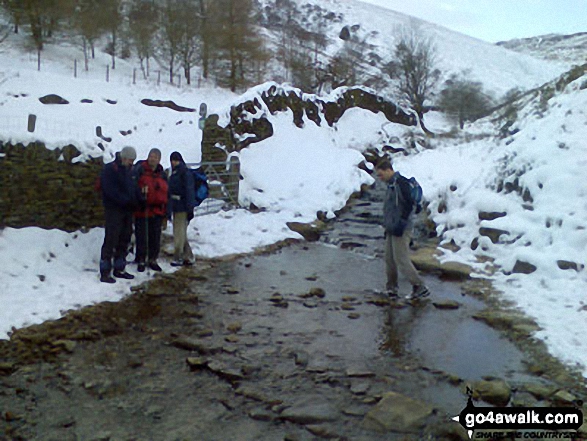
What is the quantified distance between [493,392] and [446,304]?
2.75 m

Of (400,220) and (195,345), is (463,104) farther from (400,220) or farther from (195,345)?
(195,345)

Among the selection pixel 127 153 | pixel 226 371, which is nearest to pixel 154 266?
pixel 127 153

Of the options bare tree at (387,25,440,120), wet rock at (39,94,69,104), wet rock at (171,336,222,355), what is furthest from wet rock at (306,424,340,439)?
bare tree at (387,25,440,120)

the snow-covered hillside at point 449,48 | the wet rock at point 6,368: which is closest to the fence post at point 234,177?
the wet rock at point 6,368

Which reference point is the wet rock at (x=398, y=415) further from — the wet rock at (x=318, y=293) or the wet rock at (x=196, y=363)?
the wet rock at (x=318, y=293)

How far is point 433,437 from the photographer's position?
4.06 metres

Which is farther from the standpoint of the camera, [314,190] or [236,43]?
[236,43]

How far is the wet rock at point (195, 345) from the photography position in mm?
5664


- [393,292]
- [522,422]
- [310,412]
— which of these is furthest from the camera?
[393,292]

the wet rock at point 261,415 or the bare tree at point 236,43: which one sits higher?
the bare tree at point 236,43

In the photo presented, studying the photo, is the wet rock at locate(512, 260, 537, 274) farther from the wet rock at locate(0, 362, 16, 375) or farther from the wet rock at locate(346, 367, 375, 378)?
the wet rock at locate(0, 362, 16, 375)

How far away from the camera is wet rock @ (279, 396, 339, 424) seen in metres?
4.30

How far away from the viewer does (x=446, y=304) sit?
7406 mm

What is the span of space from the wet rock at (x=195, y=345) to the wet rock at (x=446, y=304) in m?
3.38
